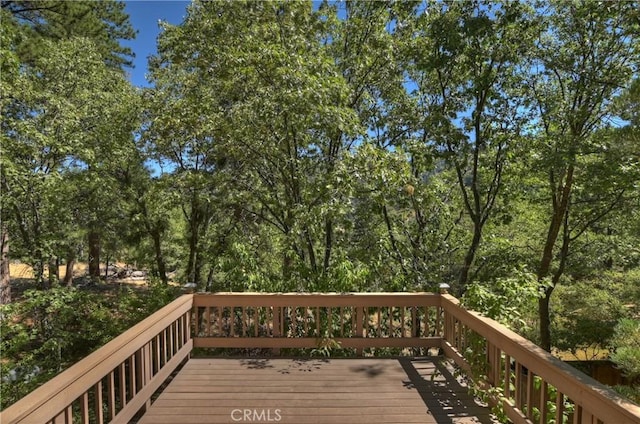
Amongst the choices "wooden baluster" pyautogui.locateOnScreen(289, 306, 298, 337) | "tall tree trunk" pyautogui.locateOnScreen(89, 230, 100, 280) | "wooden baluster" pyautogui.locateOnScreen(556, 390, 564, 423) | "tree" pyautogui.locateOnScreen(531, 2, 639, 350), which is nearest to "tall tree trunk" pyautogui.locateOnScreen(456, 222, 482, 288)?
"tree" pyautogui.locateOnScreen(531, 2, 639, 350)

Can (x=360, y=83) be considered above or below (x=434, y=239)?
above

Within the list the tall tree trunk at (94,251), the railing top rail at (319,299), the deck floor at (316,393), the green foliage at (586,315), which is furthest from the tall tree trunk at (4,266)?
the green foliage at (586,315)

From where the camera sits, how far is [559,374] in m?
2.03

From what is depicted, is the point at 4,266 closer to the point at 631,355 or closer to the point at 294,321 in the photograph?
the point at 294,321

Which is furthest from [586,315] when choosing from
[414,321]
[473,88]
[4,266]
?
[4,266]

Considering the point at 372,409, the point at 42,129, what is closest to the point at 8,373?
the point at 42,129

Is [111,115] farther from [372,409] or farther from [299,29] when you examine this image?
[372,409]

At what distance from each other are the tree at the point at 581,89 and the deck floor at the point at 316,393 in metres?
3.61

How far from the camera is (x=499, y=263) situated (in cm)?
653

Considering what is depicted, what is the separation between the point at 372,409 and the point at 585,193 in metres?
6.74

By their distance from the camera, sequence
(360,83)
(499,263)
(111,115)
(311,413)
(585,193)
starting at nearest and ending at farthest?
(311,413)
(360,83)
(499,263)
(585,193)
(111,115)

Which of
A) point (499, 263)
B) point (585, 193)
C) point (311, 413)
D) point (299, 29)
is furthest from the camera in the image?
point (585, 193)

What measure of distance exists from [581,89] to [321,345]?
573 cm

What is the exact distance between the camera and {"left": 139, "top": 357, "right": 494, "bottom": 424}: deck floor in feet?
8.97
